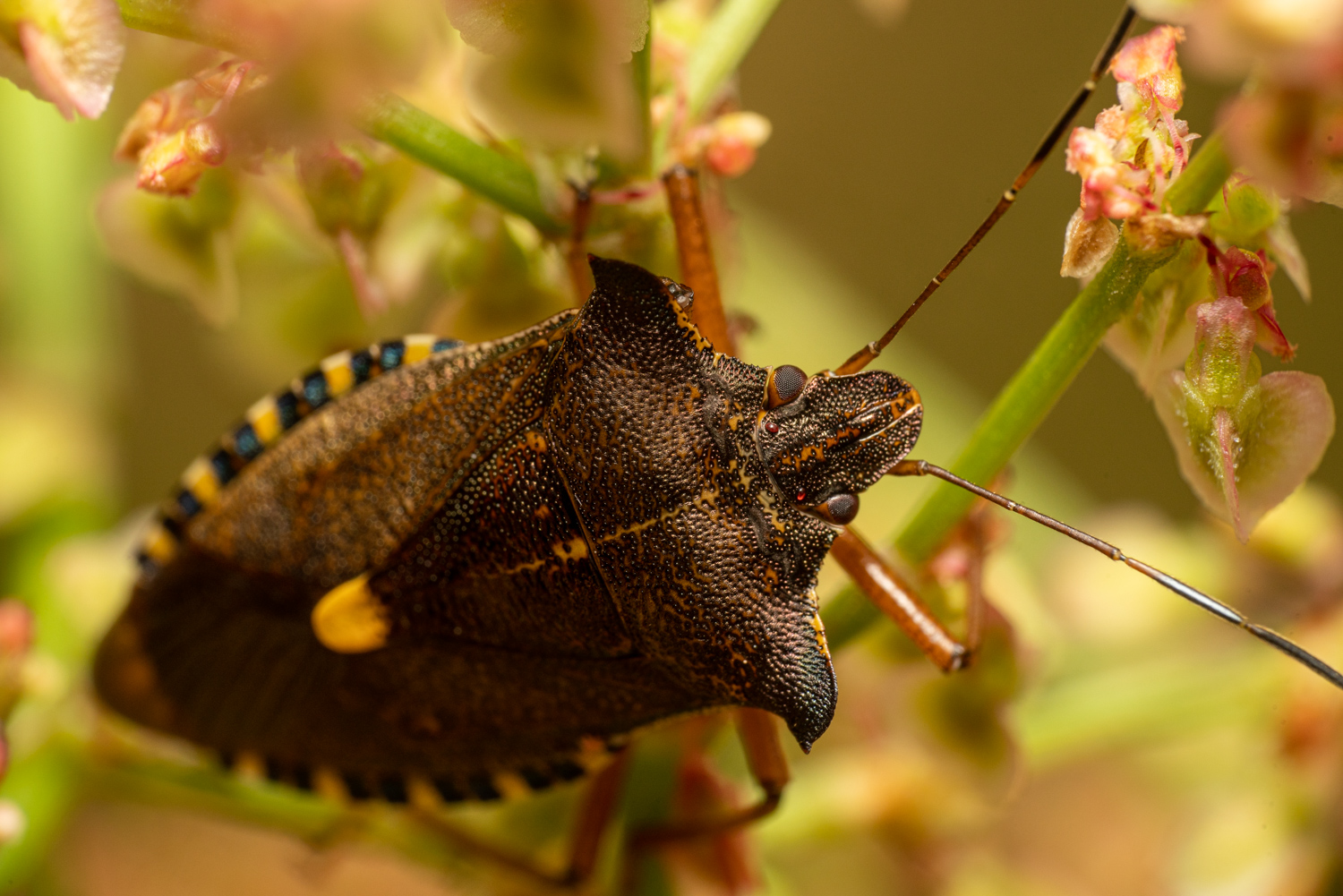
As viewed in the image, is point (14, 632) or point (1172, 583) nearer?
point (1172, 583)

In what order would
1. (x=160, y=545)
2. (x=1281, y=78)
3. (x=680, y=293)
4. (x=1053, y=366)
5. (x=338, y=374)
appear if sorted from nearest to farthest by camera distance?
(x=1281, y=78)
(x=1053, y=366)
(x=680, y=293)
(x=338, y=374)
(x=160, y=545)

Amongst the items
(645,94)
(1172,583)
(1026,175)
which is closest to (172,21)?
(645,94)

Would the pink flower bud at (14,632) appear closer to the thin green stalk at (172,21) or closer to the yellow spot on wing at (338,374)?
the yellow spot on wing at (338,374)

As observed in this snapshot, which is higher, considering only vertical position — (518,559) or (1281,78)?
(1281,78)

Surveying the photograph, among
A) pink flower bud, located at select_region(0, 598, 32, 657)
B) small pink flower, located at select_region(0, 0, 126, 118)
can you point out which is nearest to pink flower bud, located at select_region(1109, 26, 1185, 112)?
small pink flower, located at select_region(0, 0, 126, 118)

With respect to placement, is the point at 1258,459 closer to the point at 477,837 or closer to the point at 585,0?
the point at 585,0

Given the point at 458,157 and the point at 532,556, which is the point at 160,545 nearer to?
the point at 532,556

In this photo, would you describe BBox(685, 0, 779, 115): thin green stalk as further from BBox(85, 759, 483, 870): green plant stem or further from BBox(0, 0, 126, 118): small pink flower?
BBox(85, 759, 483, 870): green plant stem
